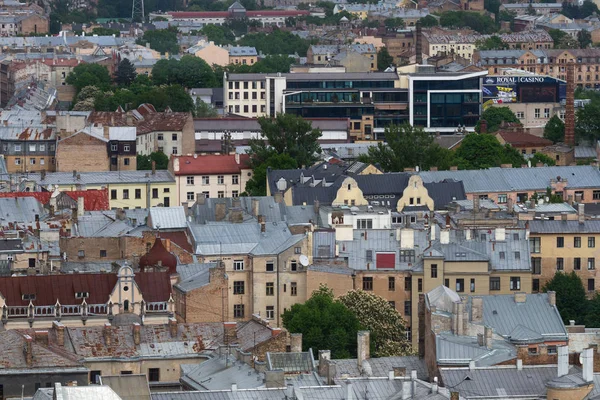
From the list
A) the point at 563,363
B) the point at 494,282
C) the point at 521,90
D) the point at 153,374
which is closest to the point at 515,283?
the point at 494,282

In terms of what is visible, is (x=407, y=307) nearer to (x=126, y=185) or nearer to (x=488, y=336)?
(x=488, y=336)

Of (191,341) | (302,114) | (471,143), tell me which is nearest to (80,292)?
(191,341)

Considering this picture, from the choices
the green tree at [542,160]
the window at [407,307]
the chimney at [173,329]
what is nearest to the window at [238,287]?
the window at [407,307]

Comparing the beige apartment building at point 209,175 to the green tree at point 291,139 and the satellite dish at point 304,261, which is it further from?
the satellite dish at point 304,261

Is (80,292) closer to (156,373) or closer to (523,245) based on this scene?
(156,373)

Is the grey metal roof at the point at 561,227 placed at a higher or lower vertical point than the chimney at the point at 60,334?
lower

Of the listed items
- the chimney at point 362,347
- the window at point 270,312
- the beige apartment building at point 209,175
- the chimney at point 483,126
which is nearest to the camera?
the chimney at point 362,347
